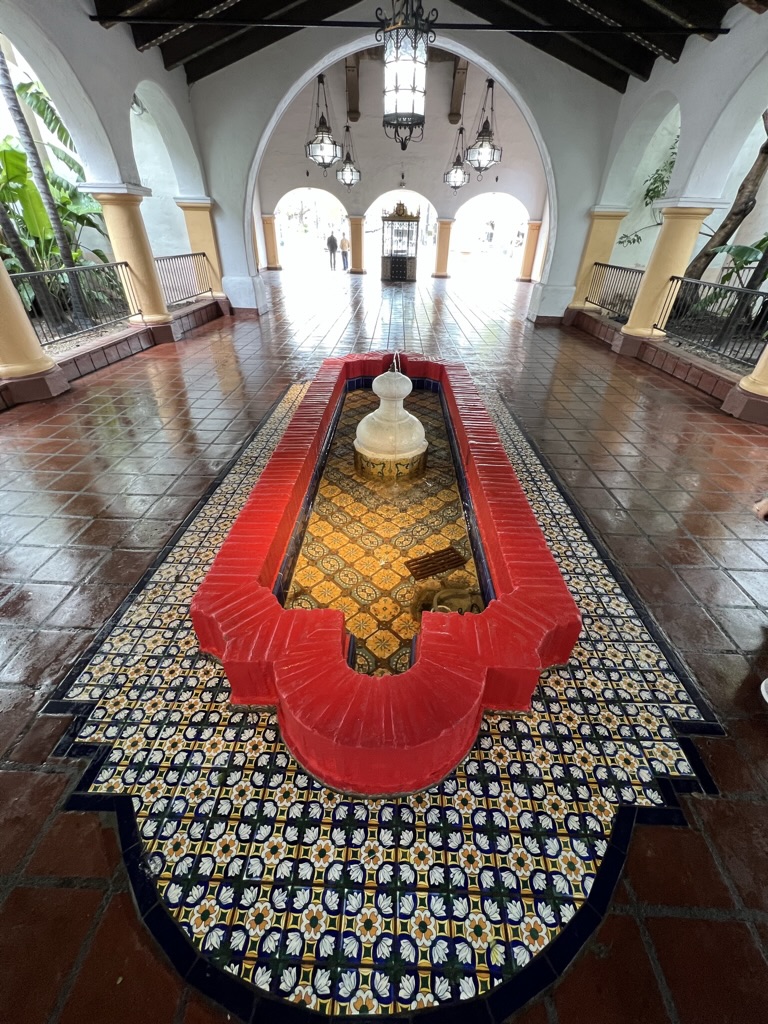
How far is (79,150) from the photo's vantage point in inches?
226

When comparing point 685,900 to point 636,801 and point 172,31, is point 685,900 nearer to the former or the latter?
point 636,801

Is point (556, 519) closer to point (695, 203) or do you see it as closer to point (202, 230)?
point (695, 203)

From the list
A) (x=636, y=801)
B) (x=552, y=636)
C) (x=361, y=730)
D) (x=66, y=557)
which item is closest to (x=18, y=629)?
(x=66, y=557)

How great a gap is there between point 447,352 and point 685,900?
663 cm

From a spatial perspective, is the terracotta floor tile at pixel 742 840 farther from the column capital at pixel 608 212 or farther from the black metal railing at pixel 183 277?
the column capital at pixel 608 212

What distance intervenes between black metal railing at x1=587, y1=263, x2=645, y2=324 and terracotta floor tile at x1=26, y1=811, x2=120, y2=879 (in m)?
9.33

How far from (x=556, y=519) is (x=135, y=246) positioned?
692 cm

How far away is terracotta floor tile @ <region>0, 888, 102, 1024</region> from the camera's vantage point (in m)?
1.18

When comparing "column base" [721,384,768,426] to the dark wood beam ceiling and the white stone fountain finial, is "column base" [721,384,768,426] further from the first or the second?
the dark wood beam ceiling

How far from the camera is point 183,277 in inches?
328

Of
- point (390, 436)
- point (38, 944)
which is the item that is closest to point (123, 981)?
point (38, 944)

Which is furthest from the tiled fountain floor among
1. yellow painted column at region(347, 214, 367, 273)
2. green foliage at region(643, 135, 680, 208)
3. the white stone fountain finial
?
yellow painted column at region(347, 214, 367, 273)

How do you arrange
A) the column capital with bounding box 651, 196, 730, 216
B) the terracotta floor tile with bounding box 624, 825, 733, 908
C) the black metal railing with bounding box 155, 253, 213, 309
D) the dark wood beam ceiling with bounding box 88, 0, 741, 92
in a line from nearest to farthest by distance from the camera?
the terracotta floor tile with bounding box 624, 825, 733, 908 < the dark wood beam ceiling with bounding box 88, 0, 741, 92 < the column capital with bounding box 651, 196, 730, 216 < the black metal railing with bounding box 155, 253, 213, 309

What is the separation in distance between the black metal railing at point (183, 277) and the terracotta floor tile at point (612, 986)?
8.62m
